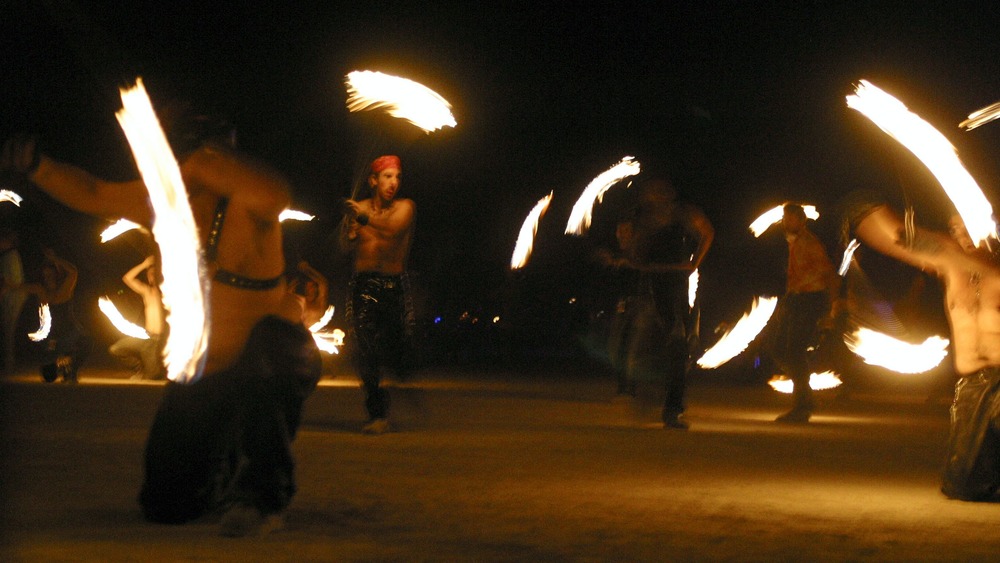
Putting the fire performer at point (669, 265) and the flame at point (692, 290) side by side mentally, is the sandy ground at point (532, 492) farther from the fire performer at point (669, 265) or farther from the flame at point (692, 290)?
the flame at point (692, 290)

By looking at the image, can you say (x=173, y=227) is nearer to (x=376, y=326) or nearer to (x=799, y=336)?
(x=376, y=326)

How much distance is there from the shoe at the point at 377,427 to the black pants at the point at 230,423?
4601mm

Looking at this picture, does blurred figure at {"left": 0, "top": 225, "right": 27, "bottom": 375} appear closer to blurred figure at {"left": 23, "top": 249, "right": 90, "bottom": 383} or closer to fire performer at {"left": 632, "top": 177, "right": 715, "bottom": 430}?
blurred figure at {"left": 23, "top": 249, "right": 90, "bottom": 383}

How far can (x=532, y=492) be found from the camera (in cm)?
781

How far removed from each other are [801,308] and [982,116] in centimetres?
496

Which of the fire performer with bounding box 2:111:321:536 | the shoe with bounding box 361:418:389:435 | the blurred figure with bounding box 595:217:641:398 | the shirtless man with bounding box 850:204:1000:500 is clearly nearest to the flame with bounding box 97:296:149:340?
the blurred figure with bounding box 595:217:641:398

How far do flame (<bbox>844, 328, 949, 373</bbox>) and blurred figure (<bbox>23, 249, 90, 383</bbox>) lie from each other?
29.9ft

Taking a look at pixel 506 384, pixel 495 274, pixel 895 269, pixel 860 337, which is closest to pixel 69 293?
pixel 506 384

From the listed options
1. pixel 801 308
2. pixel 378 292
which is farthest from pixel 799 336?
pixel 378 292

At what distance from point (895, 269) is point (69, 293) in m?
17.4

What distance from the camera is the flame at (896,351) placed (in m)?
13.9

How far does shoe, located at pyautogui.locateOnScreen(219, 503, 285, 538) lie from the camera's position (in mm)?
6250

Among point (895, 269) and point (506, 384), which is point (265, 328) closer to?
point (506, 384)

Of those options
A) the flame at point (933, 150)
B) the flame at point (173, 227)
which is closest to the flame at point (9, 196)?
the flame at point (933, 150)
